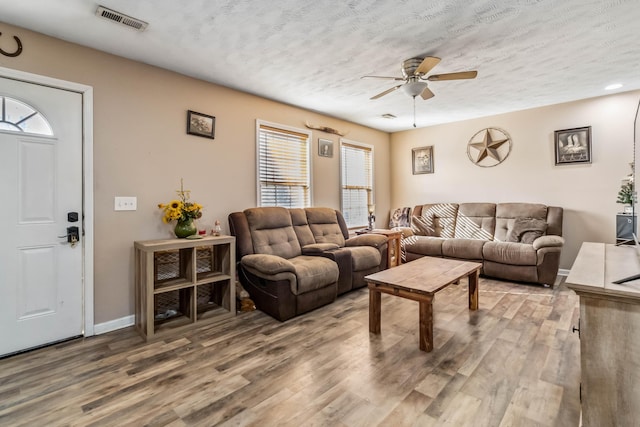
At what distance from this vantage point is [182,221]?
9.52 feet

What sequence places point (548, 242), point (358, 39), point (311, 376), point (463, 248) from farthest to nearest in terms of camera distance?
1. point (463, 248)
2. point (548, 242)
3. point (358, 39)
4. point (311, 376)

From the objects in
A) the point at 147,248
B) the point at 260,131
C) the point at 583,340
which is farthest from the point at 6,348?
the point at 583,340

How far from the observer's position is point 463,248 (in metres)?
4.39

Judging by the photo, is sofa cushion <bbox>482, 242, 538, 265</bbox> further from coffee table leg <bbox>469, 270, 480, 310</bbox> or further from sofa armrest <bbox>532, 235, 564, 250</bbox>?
coffee table leg <bbox>469, 270, 480, 310</bbox>

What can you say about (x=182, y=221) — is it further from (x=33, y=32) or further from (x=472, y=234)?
(x=472, y=234)

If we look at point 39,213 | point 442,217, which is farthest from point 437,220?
point 39,213

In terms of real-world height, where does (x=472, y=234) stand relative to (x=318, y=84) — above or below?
below

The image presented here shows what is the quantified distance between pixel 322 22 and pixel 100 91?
207cm

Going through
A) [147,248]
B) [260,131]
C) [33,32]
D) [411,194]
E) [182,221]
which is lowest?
[147,248]

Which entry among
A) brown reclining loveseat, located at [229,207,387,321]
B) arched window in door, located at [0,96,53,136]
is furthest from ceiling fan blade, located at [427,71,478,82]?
arched window in door, located at [0,96,53,136]

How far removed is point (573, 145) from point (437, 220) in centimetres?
214

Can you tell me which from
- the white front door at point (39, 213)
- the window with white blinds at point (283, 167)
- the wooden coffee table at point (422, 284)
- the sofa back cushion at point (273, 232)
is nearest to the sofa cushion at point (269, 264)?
the sofa back cushion at point (273, 232)

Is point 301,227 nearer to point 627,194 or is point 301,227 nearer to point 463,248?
point 463,248

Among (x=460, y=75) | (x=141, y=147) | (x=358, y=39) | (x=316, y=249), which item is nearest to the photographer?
(x=358, y=39)
